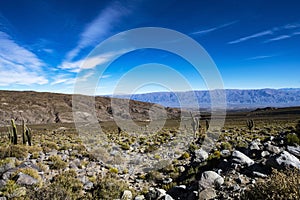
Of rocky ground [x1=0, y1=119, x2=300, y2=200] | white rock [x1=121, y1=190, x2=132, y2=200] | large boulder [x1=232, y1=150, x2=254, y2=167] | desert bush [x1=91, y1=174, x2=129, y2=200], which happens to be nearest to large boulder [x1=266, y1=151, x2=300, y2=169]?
rocky ground [x1=0, y1=119, x2=300, y2=200]

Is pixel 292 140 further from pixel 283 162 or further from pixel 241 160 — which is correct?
pixel 283 162

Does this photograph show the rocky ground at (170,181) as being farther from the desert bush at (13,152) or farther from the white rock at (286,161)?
the desert bush at (13,152)

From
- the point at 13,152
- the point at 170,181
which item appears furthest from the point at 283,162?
the point at 13,152

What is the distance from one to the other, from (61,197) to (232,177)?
5.15m

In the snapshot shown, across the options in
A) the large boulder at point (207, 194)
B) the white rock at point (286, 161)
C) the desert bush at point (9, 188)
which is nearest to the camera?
the large boulder at point (207, 194)

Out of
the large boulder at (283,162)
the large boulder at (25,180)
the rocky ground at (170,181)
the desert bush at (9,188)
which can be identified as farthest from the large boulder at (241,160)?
the desert bush at (9,188)

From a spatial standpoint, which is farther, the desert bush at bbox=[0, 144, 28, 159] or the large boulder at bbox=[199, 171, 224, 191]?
the desert bush at bbox=[0, 144, 28, 159]

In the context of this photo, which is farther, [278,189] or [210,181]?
[210,181]

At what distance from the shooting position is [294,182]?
4465mm

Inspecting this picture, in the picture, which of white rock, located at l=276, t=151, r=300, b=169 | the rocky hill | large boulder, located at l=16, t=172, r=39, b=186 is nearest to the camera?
white rock, located at l=276, t=151, r=300, b=169

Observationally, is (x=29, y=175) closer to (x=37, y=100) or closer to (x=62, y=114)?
(x=62, y=114)

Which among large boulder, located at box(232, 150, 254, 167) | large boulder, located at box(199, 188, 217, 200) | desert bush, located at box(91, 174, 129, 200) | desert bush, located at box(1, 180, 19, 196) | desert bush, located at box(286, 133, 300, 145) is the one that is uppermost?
desert bush, located at box(286, 133, 300, 145)

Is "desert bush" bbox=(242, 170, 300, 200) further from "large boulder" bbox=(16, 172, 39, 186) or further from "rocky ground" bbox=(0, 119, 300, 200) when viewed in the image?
"large boulder" bbox=(16, 172, 39, 186)

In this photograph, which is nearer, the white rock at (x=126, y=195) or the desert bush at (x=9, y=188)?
the desert bush at (x=9, y=188)
